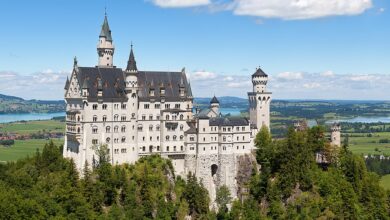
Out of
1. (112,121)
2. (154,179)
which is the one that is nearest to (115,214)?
(154,179)

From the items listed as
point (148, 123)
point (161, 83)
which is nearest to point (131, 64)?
point (161, 83)

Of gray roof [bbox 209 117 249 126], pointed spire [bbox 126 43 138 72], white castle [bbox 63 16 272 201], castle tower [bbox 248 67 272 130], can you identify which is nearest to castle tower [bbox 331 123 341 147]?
castle tower [bbox 248 67 272 130]

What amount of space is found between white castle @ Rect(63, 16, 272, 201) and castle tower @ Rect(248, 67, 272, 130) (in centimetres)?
33

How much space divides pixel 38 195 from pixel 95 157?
13.3m

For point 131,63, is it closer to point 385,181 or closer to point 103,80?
point 103,80

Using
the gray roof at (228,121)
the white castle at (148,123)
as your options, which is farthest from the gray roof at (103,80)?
the gray roof at (228,121)

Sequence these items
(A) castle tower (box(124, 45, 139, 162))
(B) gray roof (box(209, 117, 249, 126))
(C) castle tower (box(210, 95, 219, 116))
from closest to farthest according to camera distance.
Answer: (A) castle tower (box(124, 45, 139, 162)), (B) gray roof (box(209, 117, 249, 126)), (C) castle tower (box(210, 95, 219, 116))

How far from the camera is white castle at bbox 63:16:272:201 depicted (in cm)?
10356

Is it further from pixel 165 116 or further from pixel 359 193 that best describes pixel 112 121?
pixel 359 193

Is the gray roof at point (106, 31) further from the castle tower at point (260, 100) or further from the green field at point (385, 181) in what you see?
the green field at point (385, 181)

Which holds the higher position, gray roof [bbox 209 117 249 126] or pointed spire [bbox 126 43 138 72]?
pointed spire [bbox 126 43 138 72]

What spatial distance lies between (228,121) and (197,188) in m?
17.2

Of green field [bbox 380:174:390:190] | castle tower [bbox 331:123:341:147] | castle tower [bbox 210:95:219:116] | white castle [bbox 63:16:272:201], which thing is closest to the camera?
white castle [bbox 63:16:272:201]

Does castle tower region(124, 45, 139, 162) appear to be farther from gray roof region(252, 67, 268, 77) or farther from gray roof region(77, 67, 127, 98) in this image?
gray roof region(252, 67, 268, 77)
